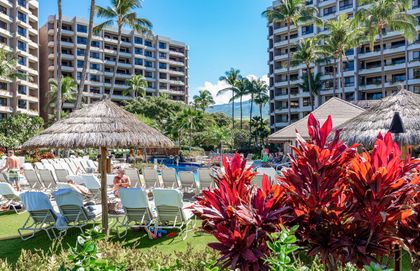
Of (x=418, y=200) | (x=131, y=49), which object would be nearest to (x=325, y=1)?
(x=131, y=49)

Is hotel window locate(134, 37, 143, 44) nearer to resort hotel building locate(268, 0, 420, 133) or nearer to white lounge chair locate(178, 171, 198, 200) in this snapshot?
resort hotel building locate(268, 0, 420, 133)

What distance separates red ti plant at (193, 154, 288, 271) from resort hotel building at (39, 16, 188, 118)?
2431 inches

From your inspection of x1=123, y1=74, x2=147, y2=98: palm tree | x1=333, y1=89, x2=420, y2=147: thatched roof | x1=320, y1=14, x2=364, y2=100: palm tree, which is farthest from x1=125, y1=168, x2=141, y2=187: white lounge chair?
x1=123, y1=74, x2=147, y2=98: palm tree

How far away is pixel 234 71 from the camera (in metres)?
66.9

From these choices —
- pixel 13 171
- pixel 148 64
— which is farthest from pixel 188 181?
pixel 148 64

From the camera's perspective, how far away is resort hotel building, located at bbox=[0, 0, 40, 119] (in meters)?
53.6

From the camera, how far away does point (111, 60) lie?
248 feet

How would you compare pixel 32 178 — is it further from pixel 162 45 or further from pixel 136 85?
pixel 162 45

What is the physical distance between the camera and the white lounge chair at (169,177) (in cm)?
1387

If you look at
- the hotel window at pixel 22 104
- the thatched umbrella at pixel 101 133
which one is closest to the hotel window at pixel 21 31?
the hotel window at pixel 22 104

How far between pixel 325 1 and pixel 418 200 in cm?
6110

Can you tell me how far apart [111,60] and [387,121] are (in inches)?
2822

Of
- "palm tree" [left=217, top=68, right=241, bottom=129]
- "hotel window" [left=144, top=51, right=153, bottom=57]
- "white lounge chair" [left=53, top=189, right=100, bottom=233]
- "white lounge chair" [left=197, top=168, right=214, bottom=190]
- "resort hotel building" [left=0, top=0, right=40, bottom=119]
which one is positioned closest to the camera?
"white lounge chair" [left=53, top=189, right=100, bottom=233]

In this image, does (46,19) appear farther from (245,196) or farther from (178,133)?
(245,196)
